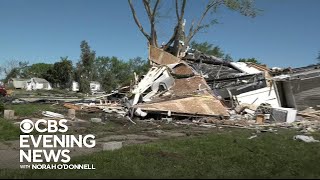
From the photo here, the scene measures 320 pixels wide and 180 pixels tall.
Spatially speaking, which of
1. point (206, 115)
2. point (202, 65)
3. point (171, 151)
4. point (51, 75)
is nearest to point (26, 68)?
point (51, 75)

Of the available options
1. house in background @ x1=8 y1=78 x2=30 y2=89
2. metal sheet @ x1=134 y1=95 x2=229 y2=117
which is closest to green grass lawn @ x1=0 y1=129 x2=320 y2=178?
metal sheet @ x1=134 y1=95 x2=229 y2=117

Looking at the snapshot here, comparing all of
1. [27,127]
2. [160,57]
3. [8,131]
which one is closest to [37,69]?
[160,57]

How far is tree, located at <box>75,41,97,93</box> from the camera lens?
3029 inches

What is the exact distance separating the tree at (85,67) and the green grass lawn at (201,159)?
6652 cm

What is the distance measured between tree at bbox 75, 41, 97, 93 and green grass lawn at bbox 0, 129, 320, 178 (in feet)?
218

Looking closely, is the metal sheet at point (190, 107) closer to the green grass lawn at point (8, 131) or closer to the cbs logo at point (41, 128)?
the cbs logo at point (41, 128)

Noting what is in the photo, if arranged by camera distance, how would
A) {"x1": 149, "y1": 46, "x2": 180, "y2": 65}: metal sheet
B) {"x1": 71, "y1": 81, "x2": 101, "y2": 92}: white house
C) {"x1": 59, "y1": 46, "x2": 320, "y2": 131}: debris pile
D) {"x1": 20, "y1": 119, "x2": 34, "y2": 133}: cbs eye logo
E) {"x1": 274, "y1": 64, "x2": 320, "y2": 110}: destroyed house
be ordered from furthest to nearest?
1. {"x1": 71, "y1": 81, "x2": 101, "y2": 92}: white house
2. {"x1": 149, "y1": 46, "x2": 180, "y2": 65}: metal sheet
3. {"x1": 274, "y1": 64, "x2": 320, "y2": 110}: destroyed house
4. {"x1": 59, "y1": 46, "x2": 320, "y2": 131}: debris pile
5. {"x1": 20, "y1": 119, "x2": 34, "y2": 133}: cbs eye logo

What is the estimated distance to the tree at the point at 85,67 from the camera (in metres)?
76.9

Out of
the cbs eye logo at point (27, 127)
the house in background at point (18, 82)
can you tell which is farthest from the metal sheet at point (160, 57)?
the house in background at point (18, 82)

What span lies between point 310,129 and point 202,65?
42.9 feet

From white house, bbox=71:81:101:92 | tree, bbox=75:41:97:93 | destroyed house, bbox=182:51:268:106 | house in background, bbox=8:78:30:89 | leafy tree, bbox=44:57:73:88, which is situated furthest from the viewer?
house in background, bbox=8:78:30:89

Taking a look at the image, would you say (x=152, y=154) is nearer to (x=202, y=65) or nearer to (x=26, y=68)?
(x=202, y=65)

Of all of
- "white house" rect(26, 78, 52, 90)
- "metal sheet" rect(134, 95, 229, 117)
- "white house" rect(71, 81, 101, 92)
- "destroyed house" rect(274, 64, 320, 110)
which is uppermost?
"white house" rect(26, 78, 52, 90)

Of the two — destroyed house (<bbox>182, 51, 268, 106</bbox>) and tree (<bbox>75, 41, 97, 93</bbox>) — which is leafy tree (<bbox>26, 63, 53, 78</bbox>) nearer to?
tree (<bbox>75, 41, 97, 93</bbox>)
